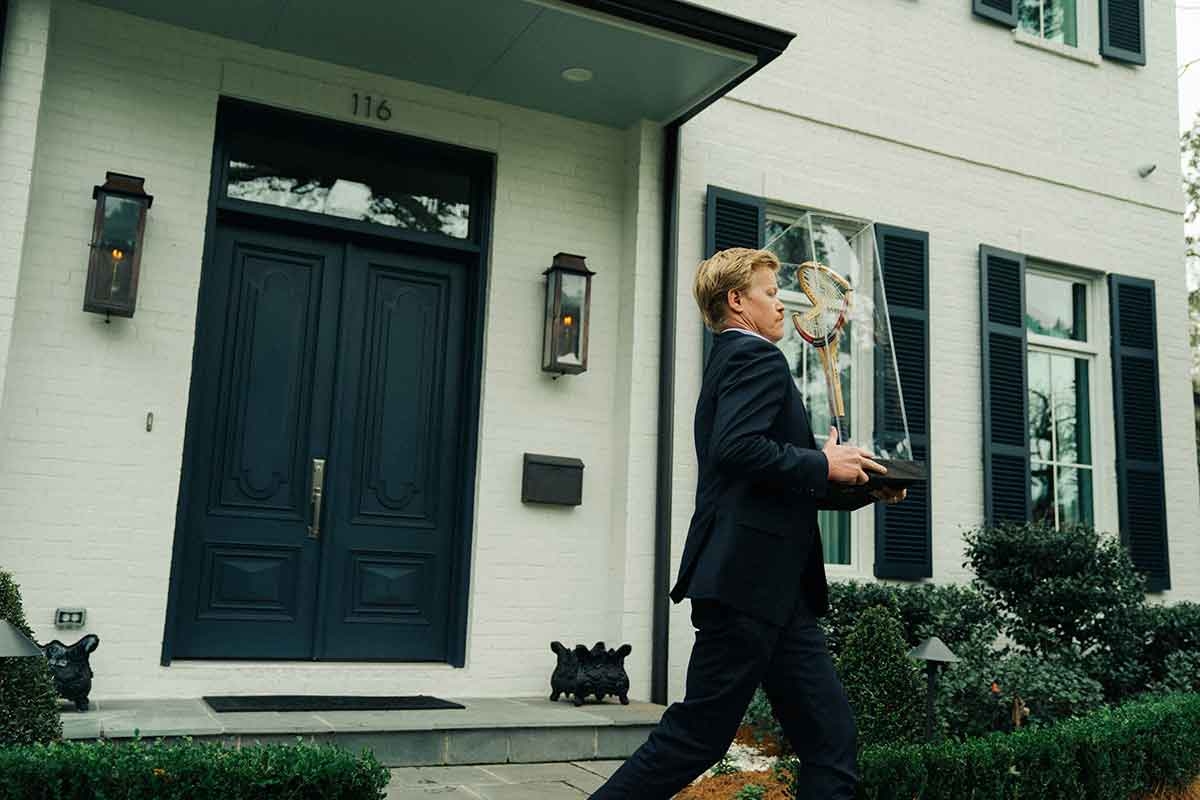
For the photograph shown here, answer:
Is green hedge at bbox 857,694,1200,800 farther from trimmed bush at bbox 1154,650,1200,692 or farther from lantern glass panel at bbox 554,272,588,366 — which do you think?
lantern glass panel at bbox 554,272,588,366

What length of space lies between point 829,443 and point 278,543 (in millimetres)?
3647

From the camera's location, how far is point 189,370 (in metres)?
5.41

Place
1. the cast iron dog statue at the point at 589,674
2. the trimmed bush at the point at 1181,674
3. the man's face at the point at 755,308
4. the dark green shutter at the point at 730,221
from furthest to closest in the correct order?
the dark green shutter at the point at 730,221
the trimmed bush at the point at 1181,674
the cast iron dog statue at the point at 589,674
the man's face at the point at 755,308

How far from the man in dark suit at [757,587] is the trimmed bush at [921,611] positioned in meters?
3.32

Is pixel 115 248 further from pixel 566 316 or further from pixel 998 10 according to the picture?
pixel 998 10

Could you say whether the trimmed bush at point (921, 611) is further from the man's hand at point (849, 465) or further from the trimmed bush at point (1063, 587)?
the man's hand at point (849, 465)

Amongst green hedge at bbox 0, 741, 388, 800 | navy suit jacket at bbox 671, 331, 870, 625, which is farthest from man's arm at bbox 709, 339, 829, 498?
green hedge at bbox 0, 741, 388, 800

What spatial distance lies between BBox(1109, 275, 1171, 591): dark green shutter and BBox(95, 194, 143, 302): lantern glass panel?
6.62 meters

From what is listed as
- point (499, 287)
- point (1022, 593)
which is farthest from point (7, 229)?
point (1022, 593)

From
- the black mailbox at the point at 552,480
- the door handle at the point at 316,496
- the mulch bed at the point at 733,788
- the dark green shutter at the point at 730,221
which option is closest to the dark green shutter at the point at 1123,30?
the dark green shutter at the point at 730,221

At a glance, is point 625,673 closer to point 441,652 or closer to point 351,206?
point 441,652

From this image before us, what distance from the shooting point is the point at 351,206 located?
6082mm

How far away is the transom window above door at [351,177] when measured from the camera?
231 inches

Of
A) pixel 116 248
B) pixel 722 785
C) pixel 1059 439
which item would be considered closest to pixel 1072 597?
pixel 1059 439
